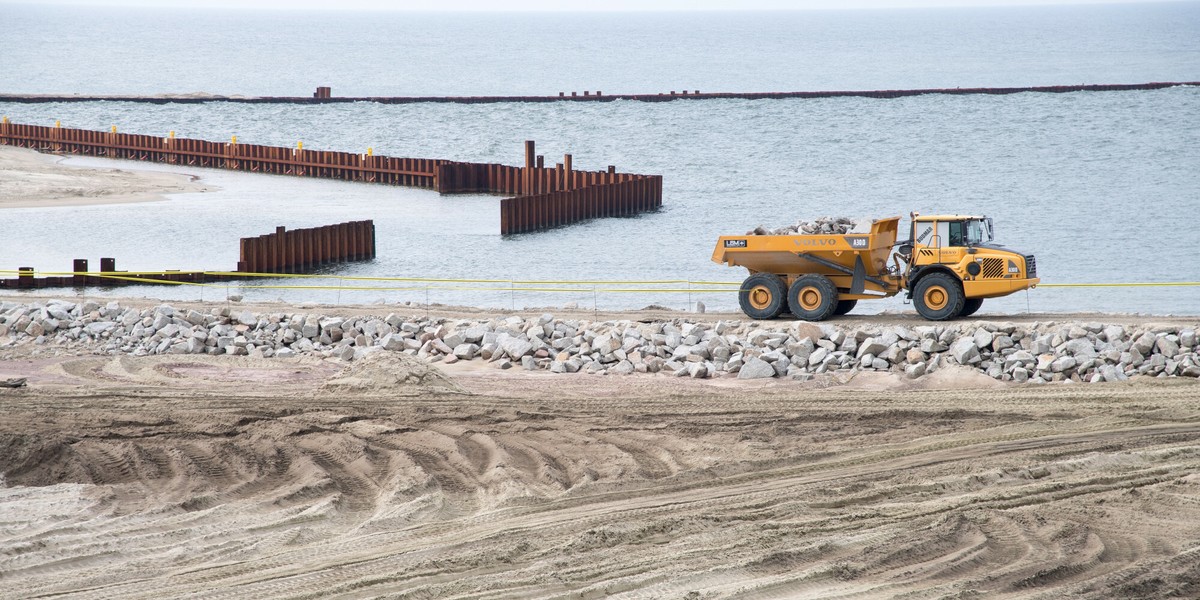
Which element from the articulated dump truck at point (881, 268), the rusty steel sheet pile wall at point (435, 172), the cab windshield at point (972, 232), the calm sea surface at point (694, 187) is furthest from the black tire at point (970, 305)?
the rusty steel sheet pile wall at point (435, 172)

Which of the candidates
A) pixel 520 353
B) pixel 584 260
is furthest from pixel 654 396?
pixel 584 260

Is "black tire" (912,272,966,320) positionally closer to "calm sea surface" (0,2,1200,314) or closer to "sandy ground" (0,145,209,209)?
"calm sea surface" (0,2,1200,314)

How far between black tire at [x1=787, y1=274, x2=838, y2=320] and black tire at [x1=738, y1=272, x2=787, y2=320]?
0.19 metres

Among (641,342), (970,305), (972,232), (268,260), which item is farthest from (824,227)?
(268,260)

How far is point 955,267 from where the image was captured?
65.8ft

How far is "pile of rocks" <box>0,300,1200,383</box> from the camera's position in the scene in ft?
58.5

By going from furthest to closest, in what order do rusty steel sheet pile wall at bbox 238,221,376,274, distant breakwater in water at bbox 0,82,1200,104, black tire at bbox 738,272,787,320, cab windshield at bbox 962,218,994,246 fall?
distant breakwater in water at bbox 0,82,1200,104 → rusty steel sheet pile wall at bbox 238,221,376,274 → black tire at bbox 738,272,787,320 → cab windshield at bbox 962,218,994,246

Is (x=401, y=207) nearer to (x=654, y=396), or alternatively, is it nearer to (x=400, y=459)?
(x=654, y=396)

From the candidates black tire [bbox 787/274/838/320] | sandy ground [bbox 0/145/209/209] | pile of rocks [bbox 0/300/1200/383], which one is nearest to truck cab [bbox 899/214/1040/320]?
pile of rocks [bbox 0/300/1200/383]

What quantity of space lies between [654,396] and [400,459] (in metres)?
4.62

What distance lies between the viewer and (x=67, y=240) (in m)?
34.4

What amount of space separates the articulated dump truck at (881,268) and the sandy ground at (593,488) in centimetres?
271

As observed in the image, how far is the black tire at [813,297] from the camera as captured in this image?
67.5 feet

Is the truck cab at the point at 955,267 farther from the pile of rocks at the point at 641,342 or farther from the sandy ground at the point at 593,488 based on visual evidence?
the sandy ground at the point at 593,488
